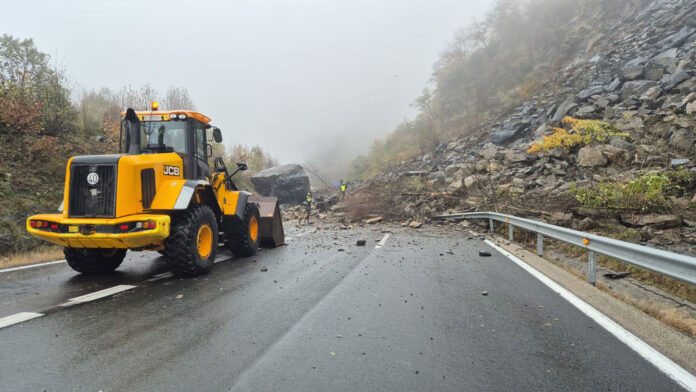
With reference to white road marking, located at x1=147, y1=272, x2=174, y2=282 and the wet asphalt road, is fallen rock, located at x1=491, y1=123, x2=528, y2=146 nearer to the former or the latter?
the wet asphalt road

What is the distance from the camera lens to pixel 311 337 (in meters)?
3.27

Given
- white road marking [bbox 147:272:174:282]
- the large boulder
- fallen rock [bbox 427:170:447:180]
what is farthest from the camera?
the large boulder

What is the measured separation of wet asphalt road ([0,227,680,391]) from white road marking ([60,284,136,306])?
0.15 meters

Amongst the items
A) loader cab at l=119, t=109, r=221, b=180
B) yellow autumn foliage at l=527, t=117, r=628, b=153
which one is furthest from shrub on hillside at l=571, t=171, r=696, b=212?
loader cab at l=119, t=109, r=221, b=180

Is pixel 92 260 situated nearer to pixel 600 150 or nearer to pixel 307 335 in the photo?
pixel 307 335

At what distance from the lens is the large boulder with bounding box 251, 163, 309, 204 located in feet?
91.1

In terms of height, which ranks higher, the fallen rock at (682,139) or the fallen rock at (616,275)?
the fallen rock at (682,139)

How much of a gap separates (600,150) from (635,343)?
38.8 feet

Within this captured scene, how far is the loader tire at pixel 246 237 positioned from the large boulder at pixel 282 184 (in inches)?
759

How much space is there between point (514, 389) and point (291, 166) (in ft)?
90.4

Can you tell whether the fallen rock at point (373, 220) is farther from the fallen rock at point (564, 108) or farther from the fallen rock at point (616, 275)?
the fallen rock at point (616, 275)

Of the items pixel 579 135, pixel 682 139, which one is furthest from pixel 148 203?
pixel 579 135

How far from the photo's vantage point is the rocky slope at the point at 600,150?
351 inches

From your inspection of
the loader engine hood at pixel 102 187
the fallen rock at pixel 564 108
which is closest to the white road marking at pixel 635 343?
the loader engine hood at pixel 102 187
